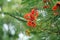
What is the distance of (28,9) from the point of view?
2389mm

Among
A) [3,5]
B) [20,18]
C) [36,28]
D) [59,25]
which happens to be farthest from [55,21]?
[3,5]

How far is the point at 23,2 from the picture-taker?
248 centimetres

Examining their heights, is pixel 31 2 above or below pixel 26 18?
above

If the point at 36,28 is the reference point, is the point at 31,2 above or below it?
above

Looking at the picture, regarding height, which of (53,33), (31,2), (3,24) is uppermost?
(3,24)

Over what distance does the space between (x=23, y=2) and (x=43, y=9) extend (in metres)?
0.34

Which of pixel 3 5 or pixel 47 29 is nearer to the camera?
pixel 47 29

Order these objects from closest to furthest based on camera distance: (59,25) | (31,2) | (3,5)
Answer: (59,25), (31,2), (3,5)

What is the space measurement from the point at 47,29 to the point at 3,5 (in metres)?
6.05

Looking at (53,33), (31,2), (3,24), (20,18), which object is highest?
(3,24)

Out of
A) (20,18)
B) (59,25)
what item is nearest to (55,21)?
(59,25)

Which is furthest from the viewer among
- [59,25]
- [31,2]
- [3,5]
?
[3,5]

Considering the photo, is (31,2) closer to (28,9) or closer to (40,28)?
(28,9)

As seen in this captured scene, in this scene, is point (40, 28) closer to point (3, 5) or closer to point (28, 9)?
point (28, 9)
